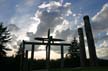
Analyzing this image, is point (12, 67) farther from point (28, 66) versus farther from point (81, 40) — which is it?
point (81, 40)

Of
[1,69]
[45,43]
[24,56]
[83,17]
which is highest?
[83,17]

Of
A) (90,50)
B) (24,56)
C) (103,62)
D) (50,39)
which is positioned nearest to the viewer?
(90,50)

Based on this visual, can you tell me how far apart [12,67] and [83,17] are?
819 centimetres

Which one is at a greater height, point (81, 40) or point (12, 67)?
point (81, 40)

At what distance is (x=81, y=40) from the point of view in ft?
60.2

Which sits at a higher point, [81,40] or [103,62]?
[81,40]

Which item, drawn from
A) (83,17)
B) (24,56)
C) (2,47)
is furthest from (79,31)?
(2,47)

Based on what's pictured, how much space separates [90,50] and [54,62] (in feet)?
33.0

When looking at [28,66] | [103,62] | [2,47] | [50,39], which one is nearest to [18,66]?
[28,66]

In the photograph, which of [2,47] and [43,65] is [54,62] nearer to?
[43,65]

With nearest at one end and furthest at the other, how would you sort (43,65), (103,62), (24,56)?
(24,56) → (43,65) → (103,62)

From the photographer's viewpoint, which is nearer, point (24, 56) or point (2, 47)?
point (24, 56)

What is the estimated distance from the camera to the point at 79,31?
1838 centimetres

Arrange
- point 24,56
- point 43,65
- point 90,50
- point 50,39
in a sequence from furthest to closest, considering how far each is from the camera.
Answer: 1. point 43,65
2. point 24,56
3. point 50,39
4. point 90,50
